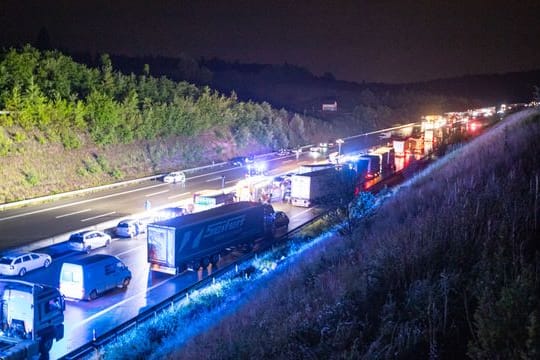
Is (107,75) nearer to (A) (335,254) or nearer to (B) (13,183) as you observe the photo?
(B) (13,183)

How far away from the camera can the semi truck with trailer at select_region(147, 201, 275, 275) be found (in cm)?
2212

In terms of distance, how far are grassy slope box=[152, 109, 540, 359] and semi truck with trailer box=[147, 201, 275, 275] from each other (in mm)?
11362

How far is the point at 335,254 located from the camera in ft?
41.9

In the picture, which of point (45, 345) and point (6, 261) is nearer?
point (45, 345)

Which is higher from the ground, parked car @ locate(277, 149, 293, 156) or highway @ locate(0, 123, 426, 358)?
parked car @ locate(277, 149, 293, 156)

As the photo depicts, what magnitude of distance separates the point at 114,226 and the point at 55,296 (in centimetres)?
1564

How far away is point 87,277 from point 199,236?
5.38 meters

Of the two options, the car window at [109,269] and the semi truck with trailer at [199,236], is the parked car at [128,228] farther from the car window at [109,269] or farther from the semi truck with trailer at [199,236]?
the car window at [109,269]

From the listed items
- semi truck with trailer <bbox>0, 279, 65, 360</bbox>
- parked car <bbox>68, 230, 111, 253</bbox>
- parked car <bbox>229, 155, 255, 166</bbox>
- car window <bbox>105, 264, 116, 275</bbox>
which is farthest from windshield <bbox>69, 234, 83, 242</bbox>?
parked car <bbox>229, 155, 255, 166</bbox>

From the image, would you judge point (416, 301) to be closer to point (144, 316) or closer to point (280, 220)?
point (144, 316)

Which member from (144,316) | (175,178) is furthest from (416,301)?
(175,178)

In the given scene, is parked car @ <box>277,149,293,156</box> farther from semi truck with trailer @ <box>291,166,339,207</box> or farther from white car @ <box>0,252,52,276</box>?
white car @ <box>0,252,52,276</box>

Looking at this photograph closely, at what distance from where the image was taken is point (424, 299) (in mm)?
6895

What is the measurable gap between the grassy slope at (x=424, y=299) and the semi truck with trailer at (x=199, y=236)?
11.4 m
